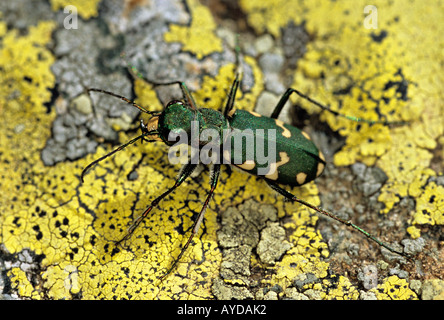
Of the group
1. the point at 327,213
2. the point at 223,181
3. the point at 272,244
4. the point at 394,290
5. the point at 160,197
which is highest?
the point at 223,181

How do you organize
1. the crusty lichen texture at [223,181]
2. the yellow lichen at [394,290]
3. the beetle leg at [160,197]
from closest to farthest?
the yellow lichen at [394,290] < the crusty lichen texture at [223,181] < the beetle leg at [160,197]

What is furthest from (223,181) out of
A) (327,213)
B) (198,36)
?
(198,36)

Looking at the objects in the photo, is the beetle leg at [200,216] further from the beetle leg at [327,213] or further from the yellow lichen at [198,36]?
the yellow lichen at [198,36]

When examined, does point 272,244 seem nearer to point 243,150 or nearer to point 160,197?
point 243,150

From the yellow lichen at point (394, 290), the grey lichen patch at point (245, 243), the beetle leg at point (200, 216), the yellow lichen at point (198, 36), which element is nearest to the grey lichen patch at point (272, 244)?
the grey lichen patch at point (245, 243)

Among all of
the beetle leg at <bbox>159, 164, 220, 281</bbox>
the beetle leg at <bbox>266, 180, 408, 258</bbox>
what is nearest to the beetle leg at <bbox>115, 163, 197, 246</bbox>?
the beetle leg at <bbox>159, 164, 220, 281</bbox>

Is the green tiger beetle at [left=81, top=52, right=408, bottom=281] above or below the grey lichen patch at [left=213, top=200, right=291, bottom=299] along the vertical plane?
above

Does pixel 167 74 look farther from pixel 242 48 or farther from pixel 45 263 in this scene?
pixel 45 263

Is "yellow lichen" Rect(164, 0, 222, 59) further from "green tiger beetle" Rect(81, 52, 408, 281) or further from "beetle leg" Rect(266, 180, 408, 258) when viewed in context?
"beetle leg" Rect(266, 180, 408, 258)
